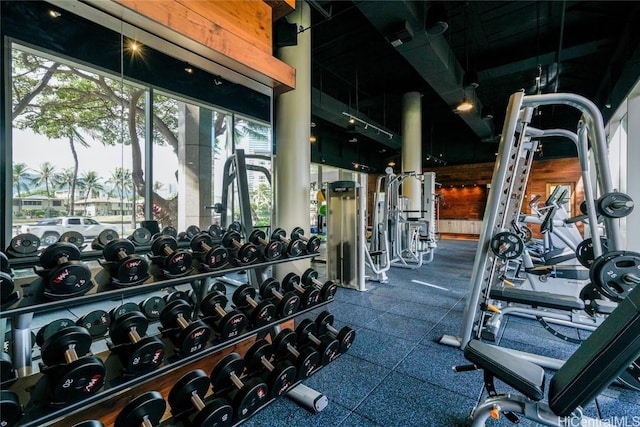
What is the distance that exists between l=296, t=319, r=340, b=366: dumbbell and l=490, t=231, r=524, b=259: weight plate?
4.76 feet

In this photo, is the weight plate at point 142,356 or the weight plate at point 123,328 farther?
the weight plate at point 123,328

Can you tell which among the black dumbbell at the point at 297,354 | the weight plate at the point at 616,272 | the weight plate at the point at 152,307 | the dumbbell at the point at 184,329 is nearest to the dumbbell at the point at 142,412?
the dumbbell at the point at 184,329

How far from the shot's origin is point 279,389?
160 centimetres

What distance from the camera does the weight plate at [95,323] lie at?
6.86 ft

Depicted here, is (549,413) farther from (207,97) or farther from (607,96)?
(607,96)

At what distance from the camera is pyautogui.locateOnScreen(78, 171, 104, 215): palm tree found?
3279 mm

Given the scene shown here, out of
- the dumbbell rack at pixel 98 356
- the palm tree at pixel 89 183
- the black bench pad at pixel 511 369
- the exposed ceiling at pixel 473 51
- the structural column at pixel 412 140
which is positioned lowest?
the black bench pad at pixel 511 369

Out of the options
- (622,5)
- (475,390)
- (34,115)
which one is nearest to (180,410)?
(475,390)

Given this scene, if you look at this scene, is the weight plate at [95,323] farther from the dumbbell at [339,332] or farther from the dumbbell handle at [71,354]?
the dumbbell at [339,332]

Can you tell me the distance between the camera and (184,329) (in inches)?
53.6

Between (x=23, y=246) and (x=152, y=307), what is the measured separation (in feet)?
3.14

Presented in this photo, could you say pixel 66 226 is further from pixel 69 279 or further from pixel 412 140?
pixel 412 140

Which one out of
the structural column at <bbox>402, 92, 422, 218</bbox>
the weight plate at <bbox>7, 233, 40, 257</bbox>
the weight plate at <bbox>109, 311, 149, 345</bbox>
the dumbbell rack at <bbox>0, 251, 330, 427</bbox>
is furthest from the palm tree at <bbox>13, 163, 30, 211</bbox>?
the structural column at <bbox>402, 92, 422, 218</bbox>

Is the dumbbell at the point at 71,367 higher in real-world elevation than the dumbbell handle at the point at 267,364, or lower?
higher
